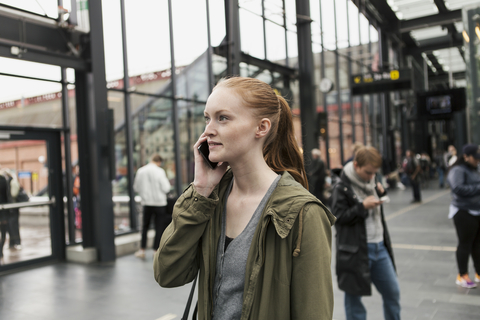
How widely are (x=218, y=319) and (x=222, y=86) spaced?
772 mm

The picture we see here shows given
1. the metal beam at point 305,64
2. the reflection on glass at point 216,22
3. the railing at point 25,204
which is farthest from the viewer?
the metal beam at point 305,64

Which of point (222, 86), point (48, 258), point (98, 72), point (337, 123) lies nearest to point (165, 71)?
point (98, 72)

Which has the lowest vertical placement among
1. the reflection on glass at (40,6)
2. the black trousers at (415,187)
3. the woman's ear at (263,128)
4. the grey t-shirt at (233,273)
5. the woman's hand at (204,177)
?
the black trousers at (415,187)

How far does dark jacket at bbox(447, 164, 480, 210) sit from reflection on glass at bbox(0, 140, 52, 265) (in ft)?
21.7

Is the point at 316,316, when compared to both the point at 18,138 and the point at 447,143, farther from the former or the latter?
the point at 447,143

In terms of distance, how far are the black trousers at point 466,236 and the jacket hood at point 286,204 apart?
4.26 m

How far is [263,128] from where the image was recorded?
1396mm

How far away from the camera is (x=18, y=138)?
721 centimetres

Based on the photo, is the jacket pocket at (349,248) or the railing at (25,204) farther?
the railing at (25,204)

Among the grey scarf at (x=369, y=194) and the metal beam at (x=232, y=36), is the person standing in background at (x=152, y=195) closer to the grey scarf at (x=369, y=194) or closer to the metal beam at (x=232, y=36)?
the metal beam at (x=232, y=36)

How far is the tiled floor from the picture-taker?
4.55 meters

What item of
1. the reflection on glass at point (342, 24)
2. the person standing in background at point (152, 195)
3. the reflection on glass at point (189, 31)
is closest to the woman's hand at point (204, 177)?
the person standing in background at point (152, 195)

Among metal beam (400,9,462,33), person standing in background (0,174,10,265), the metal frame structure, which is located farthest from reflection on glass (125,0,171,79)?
metal beam (400,9,462,33)

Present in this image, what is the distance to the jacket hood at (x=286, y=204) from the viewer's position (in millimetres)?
1260
